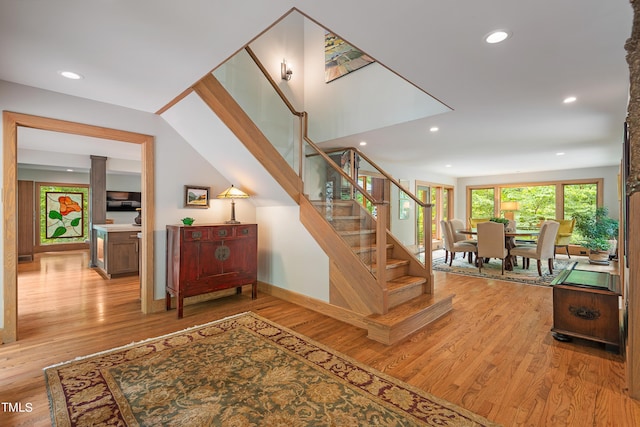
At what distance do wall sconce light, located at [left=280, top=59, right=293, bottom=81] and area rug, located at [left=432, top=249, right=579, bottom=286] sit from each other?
4.71 meters

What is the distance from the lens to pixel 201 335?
9.76 feet

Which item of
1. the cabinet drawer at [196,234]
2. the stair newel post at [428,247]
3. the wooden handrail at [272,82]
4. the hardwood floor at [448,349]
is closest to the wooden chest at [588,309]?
the hardwood floor at [448,349]

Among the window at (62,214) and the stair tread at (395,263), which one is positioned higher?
the window at (62,214)

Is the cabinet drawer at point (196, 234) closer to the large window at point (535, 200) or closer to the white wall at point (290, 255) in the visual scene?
the white wall at point (290, 255)

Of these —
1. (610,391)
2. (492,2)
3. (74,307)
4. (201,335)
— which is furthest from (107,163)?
(610,391)

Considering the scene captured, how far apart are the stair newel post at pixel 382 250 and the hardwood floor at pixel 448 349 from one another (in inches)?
18.6

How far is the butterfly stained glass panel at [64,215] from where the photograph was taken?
341 inches

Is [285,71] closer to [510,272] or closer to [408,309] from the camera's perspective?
[408,309]

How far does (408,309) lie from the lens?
3246 millimetres

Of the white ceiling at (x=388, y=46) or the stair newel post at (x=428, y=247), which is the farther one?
the stair newel post at (x=428, y=247)

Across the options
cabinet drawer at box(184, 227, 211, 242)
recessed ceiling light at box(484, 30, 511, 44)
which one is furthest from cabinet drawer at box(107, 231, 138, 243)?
recessed ceiling light at box(484, 30, 511, 44)

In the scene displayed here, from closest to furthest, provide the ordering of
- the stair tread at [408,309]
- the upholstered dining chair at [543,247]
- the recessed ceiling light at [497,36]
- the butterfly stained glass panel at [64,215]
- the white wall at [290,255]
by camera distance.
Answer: the recessed ceiling light at [497,36]
the stair tread at [408,309]
the white wall at [290,255]
the upholstered dining chair at [543,247]
the butterfly stained glass panel at [64,215]

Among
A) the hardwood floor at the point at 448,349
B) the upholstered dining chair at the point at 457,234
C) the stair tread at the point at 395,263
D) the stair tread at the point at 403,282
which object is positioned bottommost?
the hardwood floor at the point at 448,349

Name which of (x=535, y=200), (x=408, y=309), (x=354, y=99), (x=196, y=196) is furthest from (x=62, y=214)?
(x=535, y=200)
